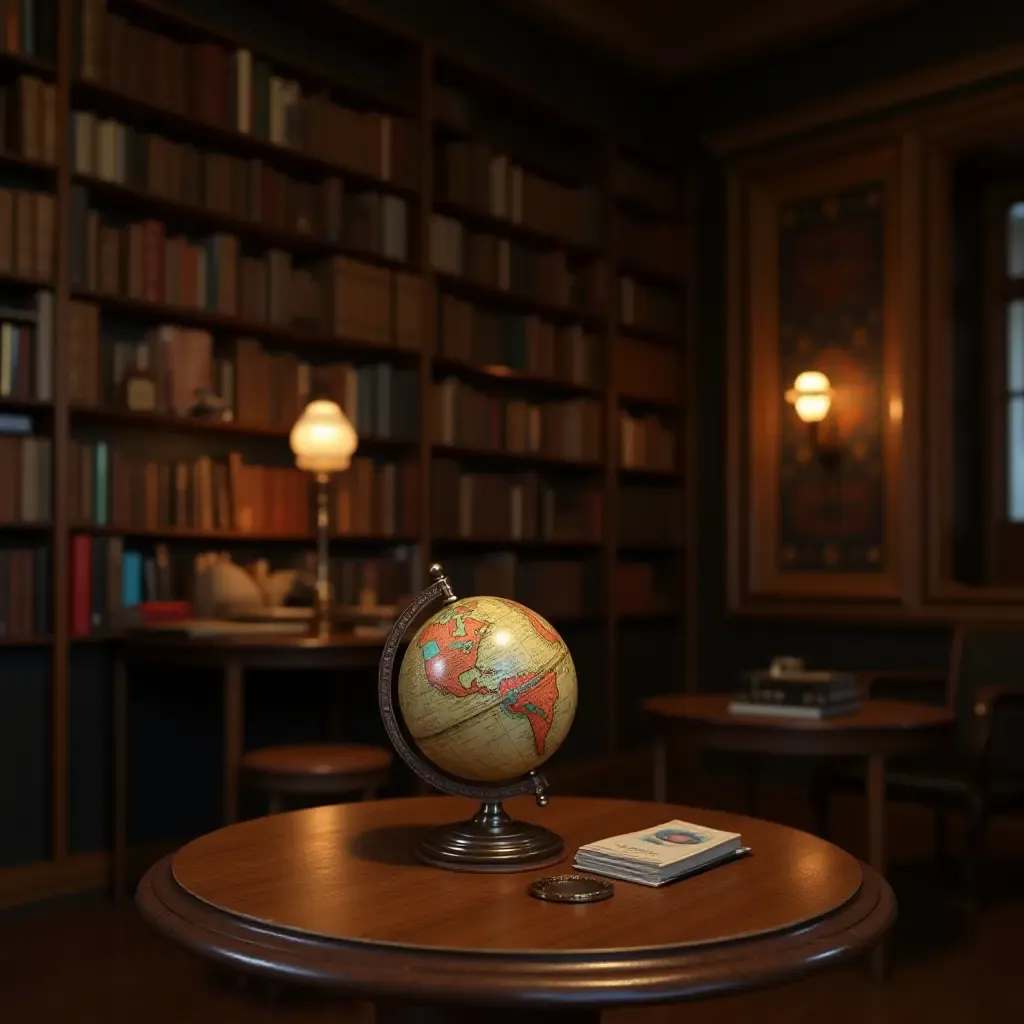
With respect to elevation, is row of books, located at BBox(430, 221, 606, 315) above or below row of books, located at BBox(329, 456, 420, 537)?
above

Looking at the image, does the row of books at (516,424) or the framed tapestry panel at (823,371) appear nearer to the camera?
the row of books at (516,424)

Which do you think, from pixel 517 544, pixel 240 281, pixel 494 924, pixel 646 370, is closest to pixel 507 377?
pixel 517 544

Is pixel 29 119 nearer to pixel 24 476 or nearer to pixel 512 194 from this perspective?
pixel 24 476

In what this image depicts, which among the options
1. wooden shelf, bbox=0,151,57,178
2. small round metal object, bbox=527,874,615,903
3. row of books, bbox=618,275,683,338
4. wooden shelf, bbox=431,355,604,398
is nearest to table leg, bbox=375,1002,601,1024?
small round metal object, bbox=527,874,615,903

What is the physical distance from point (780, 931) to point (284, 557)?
3632 mm

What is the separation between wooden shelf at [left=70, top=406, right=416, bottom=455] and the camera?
3.92m

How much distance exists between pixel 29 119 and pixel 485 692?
3083mm

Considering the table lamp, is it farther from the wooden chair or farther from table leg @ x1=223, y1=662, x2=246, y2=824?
the wooden chair

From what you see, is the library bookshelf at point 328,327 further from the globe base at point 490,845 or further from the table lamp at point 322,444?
the globe base at point 490,845

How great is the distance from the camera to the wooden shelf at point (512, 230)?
5.07m

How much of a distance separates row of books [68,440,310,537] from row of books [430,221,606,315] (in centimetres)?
122

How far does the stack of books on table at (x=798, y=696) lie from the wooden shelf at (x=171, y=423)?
195cm

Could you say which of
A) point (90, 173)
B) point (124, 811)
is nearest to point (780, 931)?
point (124, 811)

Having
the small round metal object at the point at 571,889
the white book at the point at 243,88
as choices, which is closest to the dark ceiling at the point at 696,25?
the white book at the point at 243,88
